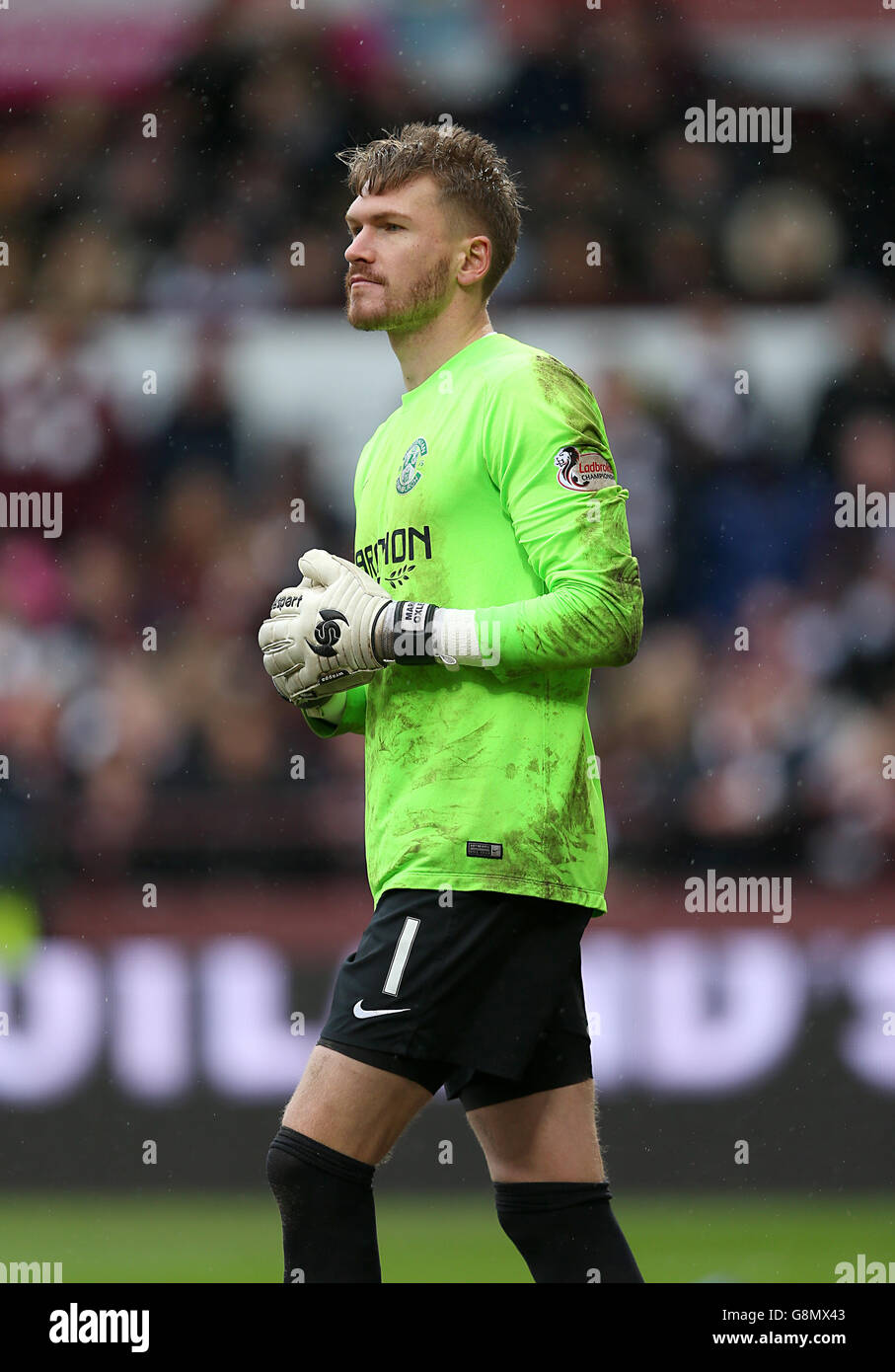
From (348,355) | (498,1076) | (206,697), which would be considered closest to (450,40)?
(348,355)

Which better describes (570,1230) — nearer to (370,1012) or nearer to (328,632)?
(370,1012)

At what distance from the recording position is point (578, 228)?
7.71m

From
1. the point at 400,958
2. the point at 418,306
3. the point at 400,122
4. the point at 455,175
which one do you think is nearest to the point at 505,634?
the point at 400,958

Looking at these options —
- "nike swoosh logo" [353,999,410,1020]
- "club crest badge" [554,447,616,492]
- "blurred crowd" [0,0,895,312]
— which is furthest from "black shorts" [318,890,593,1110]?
"blurred crowd" [0,0,895,312]

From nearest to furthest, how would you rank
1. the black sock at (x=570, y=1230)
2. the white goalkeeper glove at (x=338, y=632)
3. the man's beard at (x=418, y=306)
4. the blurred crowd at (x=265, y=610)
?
the white goalkeeper glove at (x=338, y=632) < the black sock at (x=570, y=1230) < the man's beard at (x=418, y=306) < the blurred crowd at (x=265, y=610)

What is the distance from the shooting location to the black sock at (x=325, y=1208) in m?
2.67

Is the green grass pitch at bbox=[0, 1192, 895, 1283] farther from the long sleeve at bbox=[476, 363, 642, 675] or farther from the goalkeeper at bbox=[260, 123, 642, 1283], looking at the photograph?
the long sleeve at bbox=[476, 363, 642, 675]

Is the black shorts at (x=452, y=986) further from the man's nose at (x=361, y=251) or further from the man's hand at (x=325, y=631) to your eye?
the man's nose at (x=361, y=251)

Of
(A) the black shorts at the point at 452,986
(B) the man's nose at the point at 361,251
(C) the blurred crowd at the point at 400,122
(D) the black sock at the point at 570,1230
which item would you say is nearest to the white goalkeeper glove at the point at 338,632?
(A) the black shorts at the point at 452,986

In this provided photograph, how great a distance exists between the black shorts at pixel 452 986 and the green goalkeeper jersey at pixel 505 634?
0.05 metres

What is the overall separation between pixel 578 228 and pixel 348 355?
3.75 feet

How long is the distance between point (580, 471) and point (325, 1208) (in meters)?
1.19

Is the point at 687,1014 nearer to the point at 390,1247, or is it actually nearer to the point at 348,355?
the point at 390,1247

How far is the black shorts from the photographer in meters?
2.69
